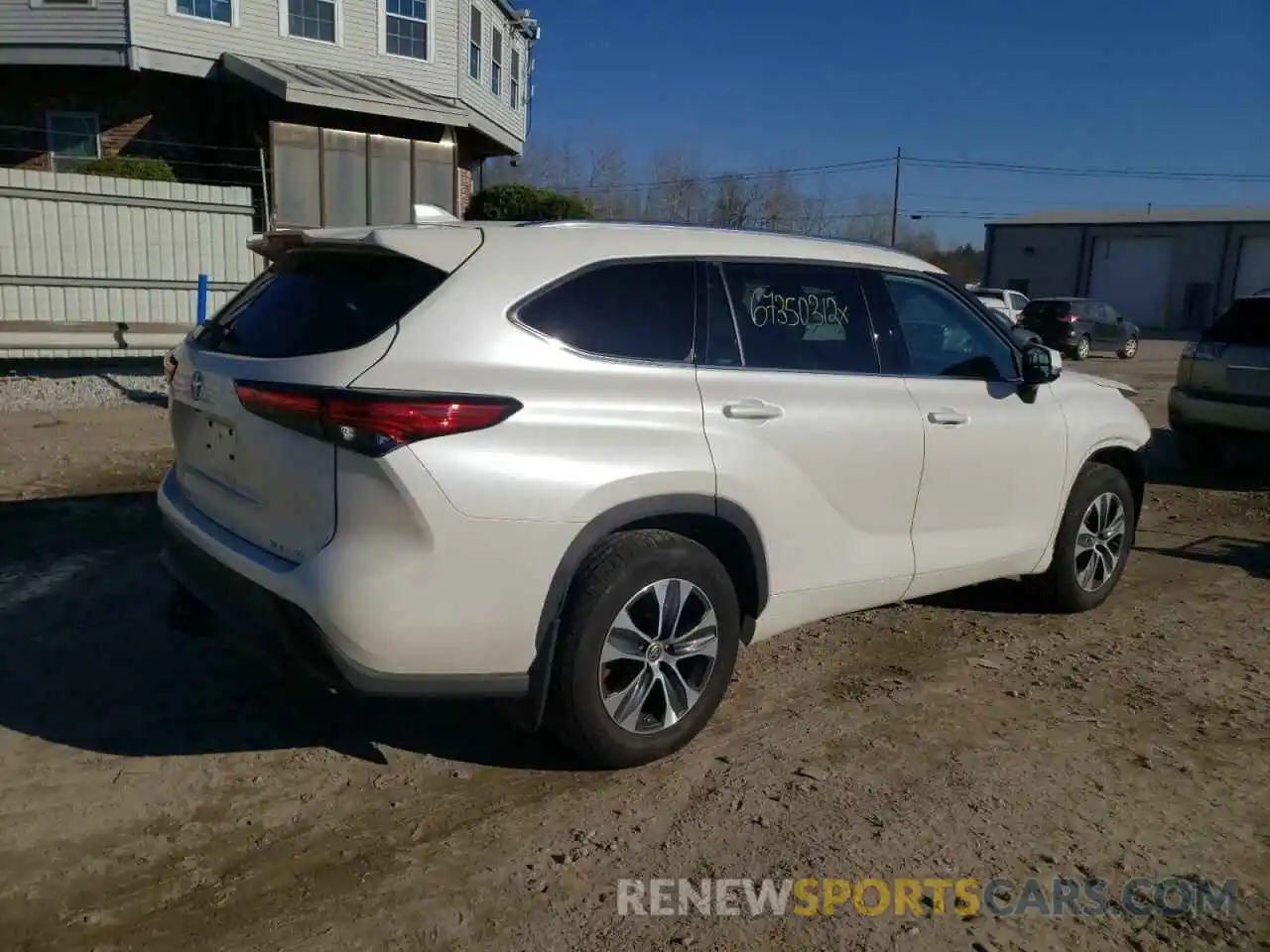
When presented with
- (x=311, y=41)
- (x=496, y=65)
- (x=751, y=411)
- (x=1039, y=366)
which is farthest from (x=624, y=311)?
(x=496, y=65)

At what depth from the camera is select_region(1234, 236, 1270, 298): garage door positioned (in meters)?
46.5

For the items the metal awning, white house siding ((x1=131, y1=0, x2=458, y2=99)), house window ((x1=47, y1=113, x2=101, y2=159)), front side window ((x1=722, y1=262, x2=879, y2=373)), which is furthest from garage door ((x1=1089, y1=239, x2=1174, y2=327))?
front side window ((x1=722, y1=262, x2=879, y2=373))

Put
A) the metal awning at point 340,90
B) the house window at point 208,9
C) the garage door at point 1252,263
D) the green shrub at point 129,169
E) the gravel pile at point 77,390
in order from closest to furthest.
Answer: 1. the gravel pile at point 77,390
2. the green shrub at point 129,169
3. the metal awning at point 340,90
4. the house window at point 208,9
5. the garage door at point 1252,263

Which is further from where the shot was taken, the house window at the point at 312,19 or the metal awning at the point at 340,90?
the house window at the point at 312,19

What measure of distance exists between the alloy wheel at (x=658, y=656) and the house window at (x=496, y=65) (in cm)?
2324

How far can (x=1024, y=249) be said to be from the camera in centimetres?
5272

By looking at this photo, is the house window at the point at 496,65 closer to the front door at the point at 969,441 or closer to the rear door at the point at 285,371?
the front door at the point at 969,441

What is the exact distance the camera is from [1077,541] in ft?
17.5

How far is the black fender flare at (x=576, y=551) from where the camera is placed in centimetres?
332

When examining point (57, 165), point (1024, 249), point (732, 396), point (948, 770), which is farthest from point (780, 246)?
point (1024, 249)

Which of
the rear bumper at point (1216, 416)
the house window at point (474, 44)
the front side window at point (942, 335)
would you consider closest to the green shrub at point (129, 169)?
the house window at point (474, 44)

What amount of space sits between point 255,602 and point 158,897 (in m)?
0.85

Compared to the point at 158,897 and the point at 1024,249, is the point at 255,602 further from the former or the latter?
the point at 1024,249

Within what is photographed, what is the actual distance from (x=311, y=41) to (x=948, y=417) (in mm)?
19002
